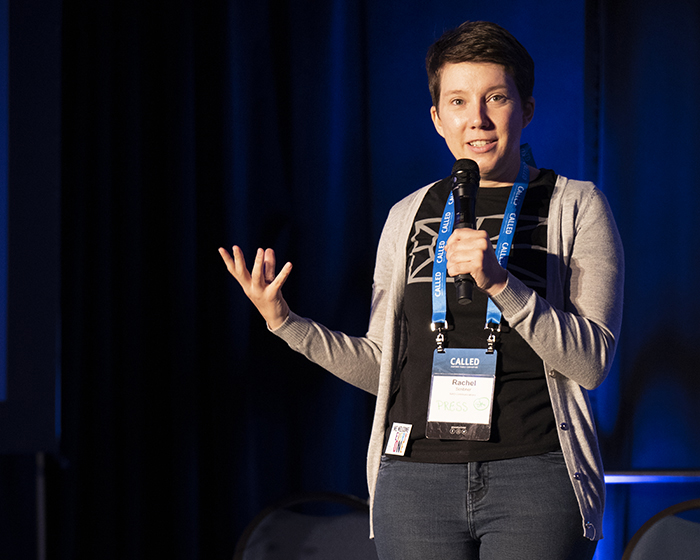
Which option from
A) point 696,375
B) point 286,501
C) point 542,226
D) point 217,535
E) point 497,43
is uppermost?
point 497,43

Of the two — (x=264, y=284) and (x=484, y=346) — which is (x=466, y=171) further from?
(x=264, y=284)

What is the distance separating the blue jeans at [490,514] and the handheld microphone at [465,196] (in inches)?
11.4

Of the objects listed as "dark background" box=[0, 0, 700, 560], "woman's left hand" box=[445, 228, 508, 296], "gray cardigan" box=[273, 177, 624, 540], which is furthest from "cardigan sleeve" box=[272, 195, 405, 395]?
"dark background" box=[0, 0, 700, 560]

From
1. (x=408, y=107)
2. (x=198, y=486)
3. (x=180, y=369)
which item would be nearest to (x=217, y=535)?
(x=198, y=486)

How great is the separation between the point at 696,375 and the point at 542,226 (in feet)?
3.88

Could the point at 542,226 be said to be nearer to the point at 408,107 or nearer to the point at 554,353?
the point at 554,353

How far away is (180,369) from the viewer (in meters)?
2.13

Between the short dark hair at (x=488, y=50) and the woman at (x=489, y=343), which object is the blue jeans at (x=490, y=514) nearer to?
the woman at (x=489, y=343)

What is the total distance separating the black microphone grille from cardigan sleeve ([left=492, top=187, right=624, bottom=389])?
186 mm

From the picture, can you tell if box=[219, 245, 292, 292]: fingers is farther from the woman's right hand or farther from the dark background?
the dark background

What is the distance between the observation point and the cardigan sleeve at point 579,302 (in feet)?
3.28

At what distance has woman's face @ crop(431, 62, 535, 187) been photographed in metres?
1.22

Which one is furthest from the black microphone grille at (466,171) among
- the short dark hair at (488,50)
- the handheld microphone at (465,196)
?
the short dark hair at (488,50)

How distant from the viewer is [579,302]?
114 centimetres
